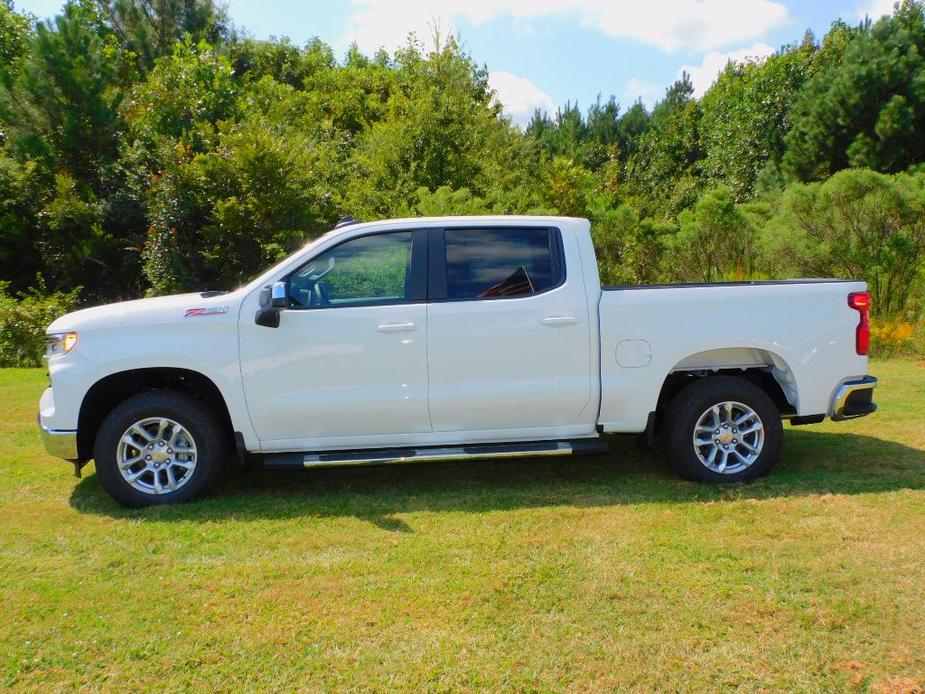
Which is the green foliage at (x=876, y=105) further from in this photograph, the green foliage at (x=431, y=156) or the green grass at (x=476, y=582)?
the green grass at (x=476, y=582)

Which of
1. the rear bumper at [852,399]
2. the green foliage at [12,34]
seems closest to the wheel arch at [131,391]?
the rear bumper at [852,399]

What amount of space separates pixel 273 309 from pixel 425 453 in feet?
4.55

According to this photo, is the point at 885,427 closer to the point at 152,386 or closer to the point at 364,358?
the point at 364,358

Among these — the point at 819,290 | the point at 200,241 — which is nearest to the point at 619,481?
the point at 819,290

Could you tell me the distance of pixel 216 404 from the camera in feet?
18.4

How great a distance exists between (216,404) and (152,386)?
0.46 meters

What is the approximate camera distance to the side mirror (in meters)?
5.02

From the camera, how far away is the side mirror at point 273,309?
16.5 ft

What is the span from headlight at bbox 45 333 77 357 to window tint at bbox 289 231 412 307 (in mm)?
1457

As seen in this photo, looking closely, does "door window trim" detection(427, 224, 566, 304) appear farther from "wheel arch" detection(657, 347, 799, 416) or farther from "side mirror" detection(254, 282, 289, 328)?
"wheel arch" detection(657, 347, 799, 416)

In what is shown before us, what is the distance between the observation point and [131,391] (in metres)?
5.53

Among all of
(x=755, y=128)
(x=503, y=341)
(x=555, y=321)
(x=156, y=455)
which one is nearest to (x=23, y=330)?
(x=156, y=455)

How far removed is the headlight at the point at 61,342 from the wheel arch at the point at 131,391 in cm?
30

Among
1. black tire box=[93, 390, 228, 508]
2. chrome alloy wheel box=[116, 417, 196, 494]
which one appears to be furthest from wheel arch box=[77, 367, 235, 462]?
chrome alloy wheel box=[116, 417, 196, 494]
